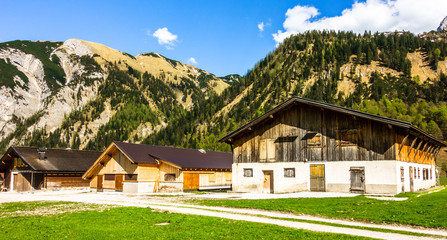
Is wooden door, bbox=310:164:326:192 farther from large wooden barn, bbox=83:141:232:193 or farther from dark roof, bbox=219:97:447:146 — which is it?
large wooden barn, bbox=83:141:232:193

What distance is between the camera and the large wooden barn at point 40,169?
4828 cm

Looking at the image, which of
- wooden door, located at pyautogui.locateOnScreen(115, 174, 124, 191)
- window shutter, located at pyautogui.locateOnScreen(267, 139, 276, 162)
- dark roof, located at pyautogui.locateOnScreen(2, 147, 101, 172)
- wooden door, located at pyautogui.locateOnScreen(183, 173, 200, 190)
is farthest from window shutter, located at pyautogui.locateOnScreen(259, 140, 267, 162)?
dark roof, located at pyautogui.locateOnScreen(2, 147, 101, 172)

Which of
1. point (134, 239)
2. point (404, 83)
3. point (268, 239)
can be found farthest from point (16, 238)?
point (404, 83)

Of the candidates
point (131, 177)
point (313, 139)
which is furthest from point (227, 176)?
point (313, 139)

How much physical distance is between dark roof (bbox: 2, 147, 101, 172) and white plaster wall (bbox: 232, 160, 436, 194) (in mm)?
28015

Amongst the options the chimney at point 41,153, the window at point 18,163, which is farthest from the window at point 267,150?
the window at point 18,163

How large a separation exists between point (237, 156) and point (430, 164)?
83.3 feet

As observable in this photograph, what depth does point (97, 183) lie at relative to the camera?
4384 centimetres

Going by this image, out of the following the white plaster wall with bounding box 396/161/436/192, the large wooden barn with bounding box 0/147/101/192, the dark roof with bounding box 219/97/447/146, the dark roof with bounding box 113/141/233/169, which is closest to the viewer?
the dark roof with bounding box 219/97/447/146

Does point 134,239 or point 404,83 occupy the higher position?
point 404,83

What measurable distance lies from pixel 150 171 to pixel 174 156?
5.37 metres

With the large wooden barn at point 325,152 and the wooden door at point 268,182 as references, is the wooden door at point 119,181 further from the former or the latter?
the wooden door at point 268,182

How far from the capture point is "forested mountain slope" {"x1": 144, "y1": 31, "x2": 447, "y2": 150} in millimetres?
148375

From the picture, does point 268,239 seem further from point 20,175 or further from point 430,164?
point 20,175
